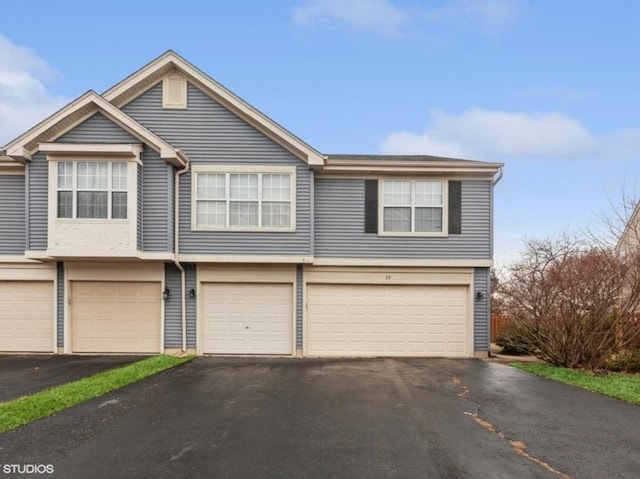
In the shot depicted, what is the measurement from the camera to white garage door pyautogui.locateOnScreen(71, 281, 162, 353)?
1239cm

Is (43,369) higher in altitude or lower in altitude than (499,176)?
→ lower

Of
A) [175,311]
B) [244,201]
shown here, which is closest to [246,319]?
[175,311]

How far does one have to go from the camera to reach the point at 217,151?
488 inches

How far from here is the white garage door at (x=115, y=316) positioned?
1239 cm

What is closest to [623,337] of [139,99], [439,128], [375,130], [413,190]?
[413,190]

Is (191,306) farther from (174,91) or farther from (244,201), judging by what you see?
(174,91)

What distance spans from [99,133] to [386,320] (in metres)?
9.34

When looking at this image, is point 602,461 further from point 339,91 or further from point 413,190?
point 339,91

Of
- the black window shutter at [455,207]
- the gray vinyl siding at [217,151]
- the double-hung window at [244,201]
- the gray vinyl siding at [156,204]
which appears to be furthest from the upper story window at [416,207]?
the gray vinyl siding at [156,204]

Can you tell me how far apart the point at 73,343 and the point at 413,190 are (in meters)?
10.6

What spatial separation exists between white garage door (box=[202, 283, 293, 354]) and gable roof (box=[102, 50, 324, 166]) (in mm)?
3952

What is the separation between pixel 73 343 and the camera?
12.4 meters

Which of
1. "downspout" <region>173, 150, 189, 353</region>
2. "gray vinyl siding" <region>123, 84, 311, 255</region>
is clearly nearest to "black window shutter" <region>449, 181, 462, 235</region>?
"gray vinyl siding" <region>123, 84, 311, 255</region>

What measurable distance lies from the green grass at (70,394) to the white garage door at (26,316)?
3.80 m
